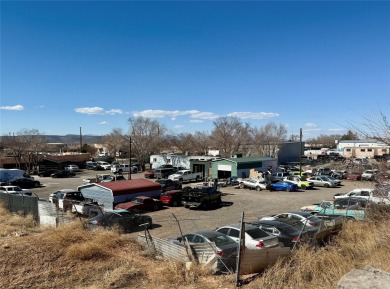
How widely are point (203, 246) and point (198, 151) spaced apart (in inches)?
3180

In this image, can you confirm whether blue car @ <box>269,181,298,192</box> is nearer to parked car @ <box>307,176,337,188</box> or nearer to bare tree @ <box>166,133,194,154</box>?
parked car @ <box>307,176,337,188</box>

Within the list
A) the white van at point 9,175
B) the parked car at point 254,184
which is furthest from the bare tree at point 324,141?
the white van at point 9,175

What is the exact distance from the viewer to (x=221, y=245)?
10.8 metres

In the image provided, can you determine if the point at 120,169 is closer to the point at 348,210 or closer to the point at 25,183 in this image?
the point at 25,183

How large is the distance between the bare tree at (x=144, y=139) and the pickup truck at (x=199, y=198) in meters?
41.1

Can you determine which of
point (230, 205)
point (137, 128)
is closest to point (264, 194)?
point (230, 205)

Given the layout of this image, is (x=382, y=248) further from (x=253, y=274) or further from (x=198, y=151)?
(x=198, y=151)

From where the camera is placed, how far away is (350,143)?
109688 millimetres

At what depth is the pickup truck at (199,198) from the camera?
28.8 m

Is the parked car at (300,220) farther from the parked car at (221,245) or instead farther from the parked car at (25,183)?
the parked car at (25,183)

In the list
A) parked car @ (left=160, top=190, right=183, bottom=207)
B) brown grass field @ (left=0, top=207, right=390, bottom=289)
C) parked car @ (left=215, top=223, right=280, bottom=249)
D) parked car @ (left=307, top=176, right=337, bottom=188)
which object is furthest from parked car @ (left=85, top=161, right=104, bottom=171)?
parked car @ (left=215, top=223, right=280, bottom=249)

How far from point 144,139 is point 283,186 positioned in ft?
125

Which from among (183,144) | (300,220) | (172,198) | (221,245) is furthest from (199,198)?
(183,144)

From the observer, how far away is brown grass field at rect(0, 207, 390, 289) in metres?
8.55
